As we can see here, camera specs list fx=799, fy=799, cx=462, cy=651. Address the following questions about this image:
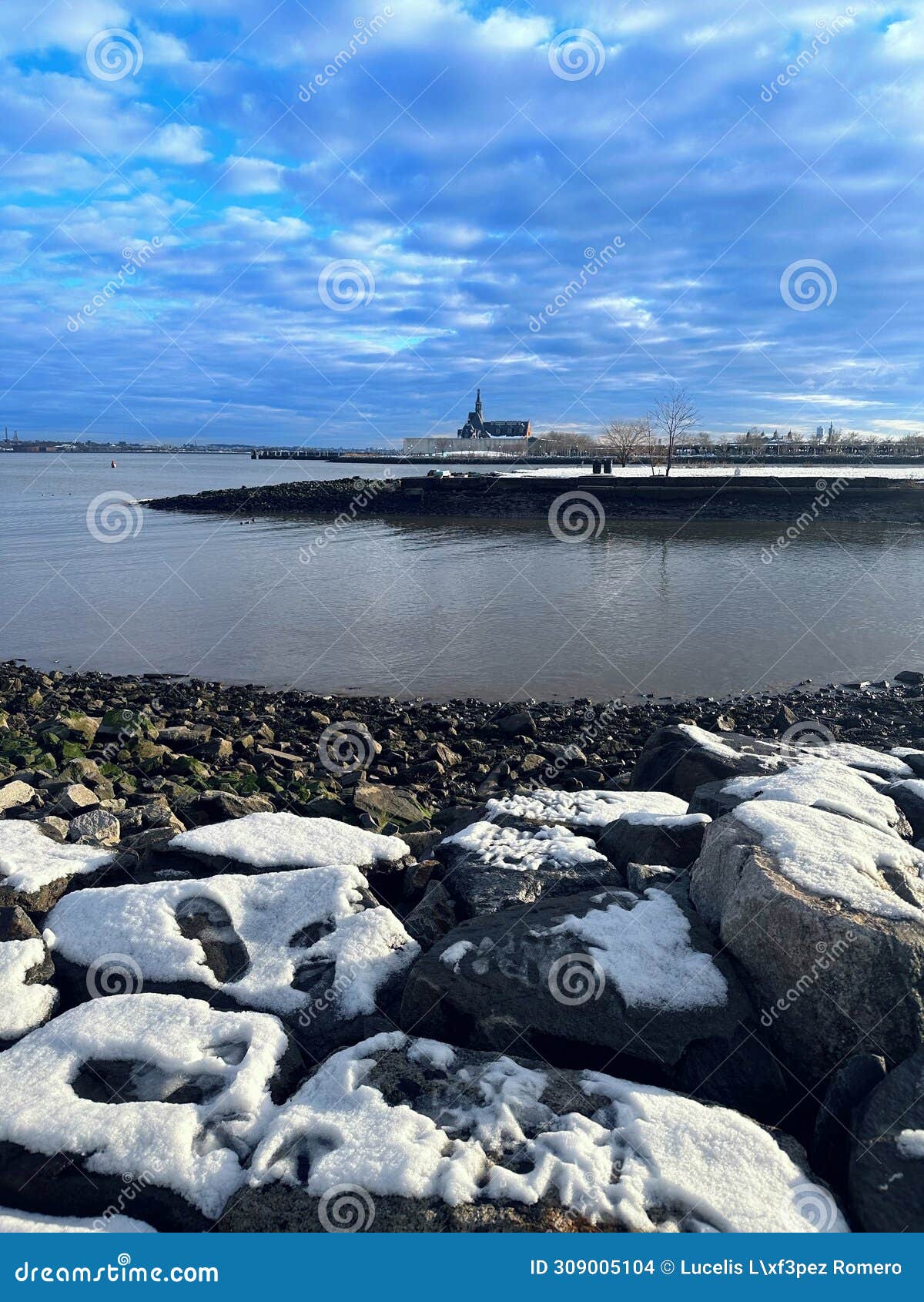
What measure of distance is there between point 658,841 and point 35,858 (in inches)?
177

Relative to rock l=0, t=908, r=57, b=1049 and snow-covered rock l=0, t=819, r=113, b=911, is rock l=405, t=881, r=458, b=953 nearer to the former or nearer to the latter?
rock l=0, t=908, r=57, b=1049

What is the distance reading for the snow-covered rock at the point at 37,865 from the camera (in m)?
5.21

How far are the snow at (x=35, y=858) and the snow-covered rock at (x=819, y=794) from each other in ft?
15.3

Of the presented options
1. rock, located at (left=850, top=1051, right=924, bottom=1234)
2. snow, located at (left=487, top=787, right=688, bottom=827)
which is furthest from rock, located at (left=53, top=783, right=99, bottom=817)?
rock, located at (left=850, top=1051, right=924, bottom=1234)

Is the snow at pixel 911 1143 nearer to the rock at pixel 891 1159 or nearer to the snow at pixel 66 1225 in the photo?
the rock at pixel 891 1159

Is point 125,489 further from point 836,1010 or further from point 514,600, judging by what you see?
point 836,1010

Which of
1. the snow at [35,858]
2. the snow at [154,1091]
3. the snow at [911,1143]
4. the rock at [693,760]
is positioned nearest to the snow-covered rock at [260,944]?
the snow at [154,1091]

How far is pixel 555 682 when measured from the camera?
15273mm

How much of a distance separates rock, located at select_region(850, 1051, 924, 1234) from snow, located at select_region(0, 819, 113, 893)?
4.90 m

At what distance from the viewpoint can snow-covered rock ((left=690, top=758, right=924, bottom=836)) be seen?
5734 mm

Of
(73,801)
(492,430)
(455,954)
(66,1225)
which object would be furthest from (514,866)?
(492,430)

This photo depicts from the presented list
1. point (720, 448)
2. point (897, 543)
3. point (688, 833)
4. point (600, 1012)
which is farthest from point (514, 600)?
point (720, 448)

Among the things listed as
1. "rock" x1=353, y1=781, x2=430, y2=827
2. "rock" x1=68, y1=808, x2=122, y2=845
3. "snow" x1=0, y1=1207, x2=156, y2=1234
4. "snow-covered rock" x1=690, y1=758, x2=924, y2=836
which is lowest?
"snow" x1=0, y1=1207, x2=156, y2=1234

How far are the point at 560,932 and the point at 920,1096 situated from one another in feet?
6.05
